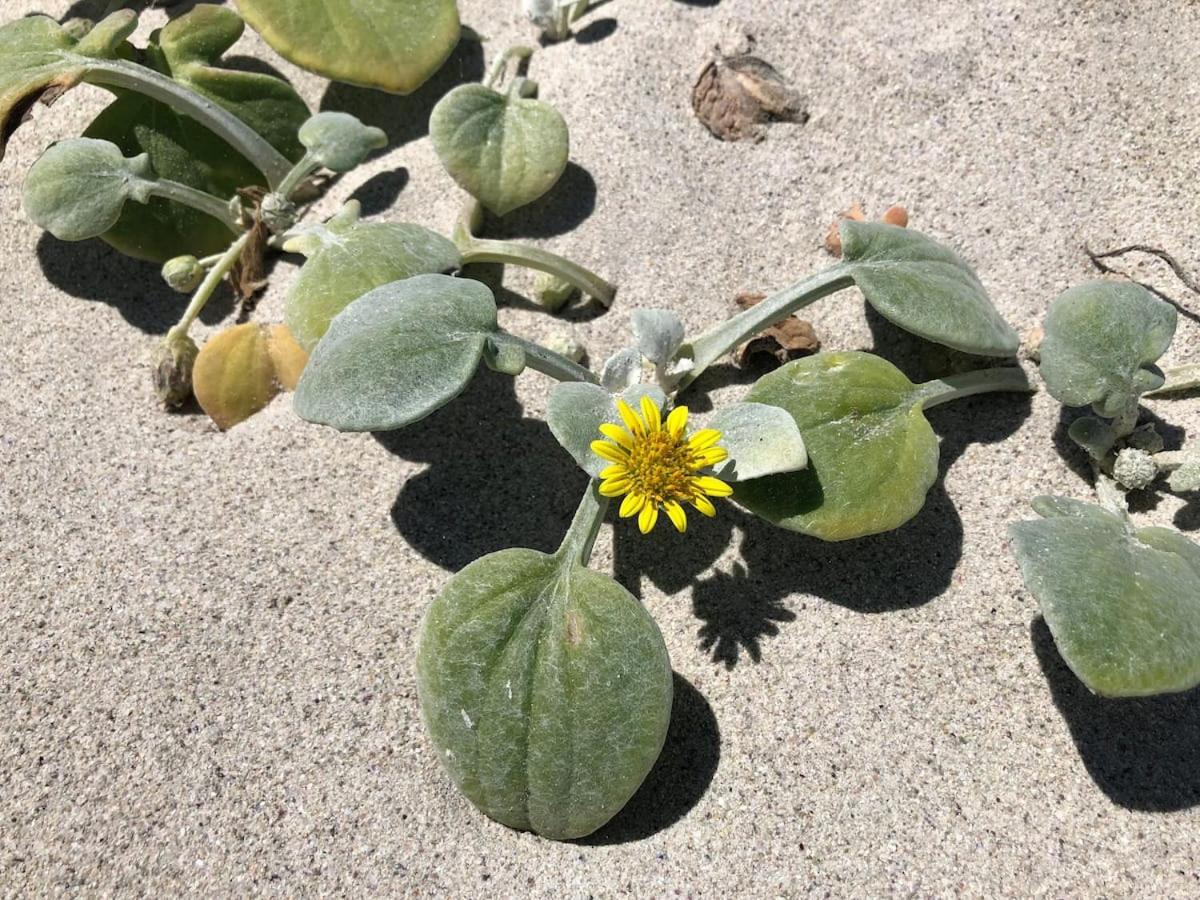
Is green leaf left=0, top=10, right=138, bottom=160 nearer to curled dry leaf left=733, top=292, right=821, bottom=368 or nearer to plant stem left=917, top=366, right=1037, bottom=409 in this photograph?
curled dry leaf left=733, top=292, right=821, bottom=368

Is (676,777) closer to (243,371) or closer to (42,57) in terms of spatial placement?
(243,371)

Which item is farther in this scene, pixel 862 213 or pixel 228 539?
pixel 862 213

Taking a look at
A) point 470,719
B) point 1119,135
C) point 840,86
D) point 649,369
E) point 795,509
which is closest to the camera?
point 470,719

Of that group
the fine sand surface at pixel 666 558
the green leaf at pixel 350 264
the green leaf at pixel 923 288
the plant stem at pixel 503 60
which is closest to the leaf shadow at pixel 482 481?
the fine sand surface at pixel 666 558

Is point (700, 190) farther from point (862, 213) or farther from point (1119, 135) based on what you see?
point (1119, 135)

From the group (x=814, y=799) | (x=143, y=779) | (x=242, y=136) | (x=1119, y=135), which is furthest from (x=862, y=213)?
(x=143, y=779)

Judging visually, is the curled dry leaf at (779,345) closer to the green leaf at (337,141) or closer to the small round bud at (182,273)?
the green leaf at (337,141)
